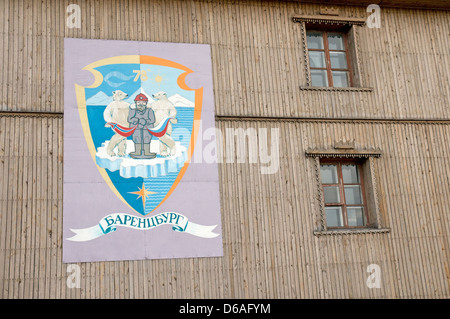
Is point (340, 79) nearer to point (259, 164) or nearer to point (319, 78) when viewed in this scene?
point (319, 78)

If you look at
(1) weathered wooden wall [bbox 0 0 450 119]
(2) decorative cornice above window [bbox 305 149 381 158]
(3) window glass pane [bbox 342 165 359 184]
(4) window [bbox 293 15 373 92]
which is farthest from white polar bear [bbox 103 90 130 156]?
(3) window glass pane [bbox 342 165 359 184]

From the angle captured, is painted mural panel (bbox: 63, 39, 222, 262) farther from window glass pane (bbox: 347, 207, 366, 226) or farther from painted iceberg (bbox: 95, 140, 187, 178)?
window glass pane (bbox: 347, 207, 366, 226)

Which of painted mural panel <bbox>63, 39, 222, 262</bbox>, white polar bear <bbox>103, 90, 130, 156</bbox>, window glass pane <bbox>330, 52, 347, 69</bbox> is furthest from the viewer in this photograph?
window glass pane <bbox>330, 52, 347, 69</bbox>

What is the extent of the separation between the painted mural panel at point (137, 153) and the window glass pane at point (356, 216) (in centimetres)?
342

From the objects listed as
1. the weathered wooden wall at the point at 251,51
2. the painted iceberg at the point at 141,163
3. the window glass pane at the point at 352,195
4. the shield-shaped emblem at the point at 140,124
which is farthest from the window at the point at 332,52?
the painted iceberg at the point at 141,163

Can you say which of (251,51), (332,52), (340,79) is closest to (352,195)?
(340,79)

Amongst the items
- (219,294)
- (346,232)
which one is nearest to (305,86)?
(346,232)

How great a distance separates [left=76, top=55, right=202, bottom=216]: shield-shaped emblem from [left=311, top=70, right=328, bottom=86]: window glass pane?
3228 mm

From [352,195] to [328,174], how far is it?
81 cm

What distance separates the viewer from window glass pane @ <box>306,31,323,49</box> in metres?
14.9

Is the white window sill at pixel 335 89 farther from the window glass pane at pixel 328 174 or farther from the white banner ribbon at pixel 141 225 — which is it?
the white banner ribbon at pixel 141 225

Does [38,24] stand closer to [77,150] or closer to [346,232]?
[77,150]

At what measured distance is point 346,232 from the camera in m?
13.2

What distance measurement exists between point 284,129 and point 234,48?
8.14ft
